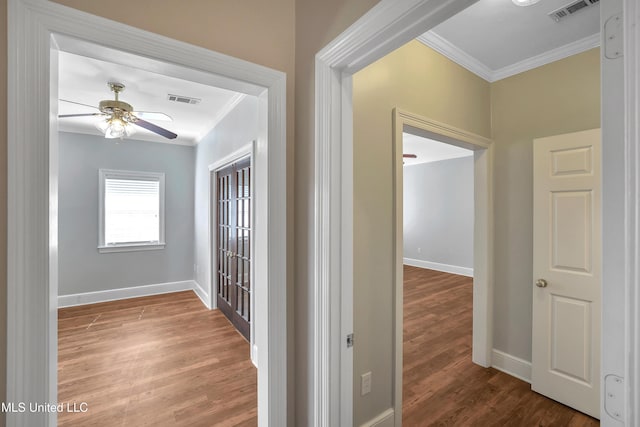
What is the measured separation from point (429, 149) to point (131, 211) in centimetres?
569

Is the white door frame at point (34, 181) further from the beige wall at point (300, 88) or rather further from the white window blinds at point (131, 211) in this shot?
the white window blinds at point (131, 211)

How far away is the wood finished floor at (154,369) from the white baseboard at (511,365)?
221 cm

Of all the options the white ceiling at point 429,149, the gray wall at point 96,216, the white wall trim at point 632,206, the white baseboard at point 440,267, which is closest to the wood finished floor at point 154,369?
the gray wall at point 96,216

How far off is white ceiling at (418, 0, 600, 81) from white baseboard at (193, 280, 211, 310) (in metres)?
4.17

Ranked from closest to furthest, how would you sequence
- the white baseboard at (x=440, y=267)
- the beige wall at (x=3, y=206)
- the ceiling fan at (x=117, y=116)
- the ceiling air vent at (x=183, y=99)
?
1. the beige wall at (x=3, y=206)
2. the ceiling fan at (x=117, y=116)
3. the ceiling air vent at (x=183, y=99)
4. the white baseboard at (x=440, y=267)

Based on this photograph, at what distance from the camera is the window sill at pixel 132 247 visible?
4.46 meters

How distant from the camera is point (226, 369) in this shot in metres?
2.62

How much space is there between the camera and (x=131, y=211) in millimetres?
4664

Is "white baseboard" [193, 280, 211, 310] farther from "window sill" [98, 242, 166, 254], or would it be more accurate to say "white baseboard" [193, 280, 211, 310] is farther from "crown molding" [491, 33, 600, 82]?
"crown molding" [491, 33, 600, 82]

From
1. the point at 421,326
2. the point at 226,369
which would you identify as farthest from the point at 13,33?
the point at 421,326

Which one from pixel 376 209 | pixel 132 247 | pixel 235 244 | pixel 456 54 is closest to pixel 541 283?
pixel 376 209

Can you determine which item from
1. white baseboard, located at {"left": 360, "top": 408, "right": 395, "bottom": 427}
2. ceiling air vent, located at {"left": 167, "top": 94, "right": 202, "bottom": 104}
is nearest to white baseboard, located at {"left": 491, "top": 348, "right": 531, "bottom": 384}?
white baseboard, located at {"left": 360, "top": 408, "right": 395, "bottom": 427}

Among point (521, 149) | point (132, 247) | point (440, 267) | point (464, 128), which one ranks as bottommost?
point (440, 267)

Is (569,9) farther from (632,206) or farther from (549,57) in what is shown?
(632,206)
